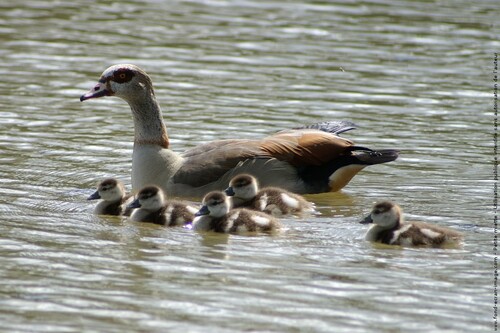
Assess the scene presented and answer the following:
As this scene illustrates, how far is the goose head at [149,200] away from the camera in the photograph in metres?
9.82

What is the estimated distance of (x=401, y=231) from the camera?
30.0 ft

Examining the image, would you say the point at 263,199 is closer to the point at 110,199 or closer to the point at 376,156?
the point at 110,199

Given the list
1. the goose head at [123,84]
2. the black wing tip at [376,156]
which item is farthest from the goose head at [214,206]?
the goose head at [123,84]

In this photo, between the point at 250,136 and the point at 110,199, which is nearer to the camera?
the point at 110,199

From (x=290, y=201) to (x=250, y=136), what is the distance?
116 inches

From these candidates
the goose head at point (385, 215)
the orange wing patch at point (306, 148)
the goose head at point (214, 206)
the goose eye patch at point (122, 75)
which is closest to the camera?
the goose head at point (385, 215)

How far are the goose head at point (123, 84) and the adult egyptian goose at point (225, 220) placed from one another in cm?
235

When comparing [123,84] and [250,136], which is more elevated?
[123,84]

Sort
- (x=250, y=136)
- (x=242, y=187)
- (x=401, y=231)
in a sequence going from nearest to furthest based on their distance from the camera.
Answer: (x=401, y=231) → (x=242, y=187) → (x=250, y=136)

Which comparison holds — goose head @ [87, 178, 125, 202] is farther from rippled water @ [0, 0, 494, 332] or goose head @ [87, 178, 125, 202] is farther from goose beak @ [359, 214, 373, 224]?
goose beak @ [359, 214, 373, 224]

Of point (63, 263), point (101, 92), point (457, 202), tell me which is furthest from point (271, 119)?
point (63, 263)

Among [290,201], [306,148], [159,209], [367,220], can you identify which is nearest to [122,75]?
[306,148]

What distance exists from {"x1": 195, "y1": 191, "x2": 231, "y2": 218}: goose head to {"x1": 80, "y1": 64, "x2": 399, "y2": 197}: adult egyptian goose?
48.6 inches

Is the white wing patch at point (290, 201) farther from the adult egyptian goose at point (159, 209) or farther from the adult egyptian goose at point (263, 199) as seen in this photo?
the adult egyptian goose at point (159, 209)
